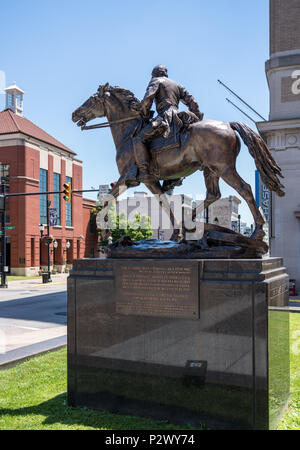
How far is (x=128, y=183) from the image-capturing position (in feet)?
23.7

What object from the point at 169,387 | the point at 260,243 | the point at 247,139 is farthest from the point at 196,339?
the point at 247,139

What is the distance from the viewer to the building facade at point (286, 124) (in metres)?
22.2

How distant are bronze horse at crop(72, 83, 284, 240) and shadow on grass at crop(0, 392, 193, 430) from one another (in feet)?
9.79

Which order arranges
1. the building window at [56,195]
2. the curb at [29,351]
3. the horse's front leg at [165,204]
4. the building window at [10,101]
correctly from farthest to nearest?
the building window at [10,101]
the building window at [56,195]
the curb at [29,351]
the horse's front leg at [165,204]

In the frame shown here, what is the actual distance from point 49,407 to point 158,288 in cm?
243

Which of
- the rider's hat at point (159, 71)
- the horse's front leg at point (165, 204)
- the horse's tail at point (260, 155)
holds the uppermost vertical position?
the rider's hat at point (159, 71)

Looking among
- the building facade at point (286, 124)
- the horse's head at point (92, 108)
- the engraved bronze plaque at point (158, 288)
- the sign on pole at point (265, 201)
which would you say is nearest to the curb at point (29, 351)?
the engraved bronze plaque at point (158, 288)

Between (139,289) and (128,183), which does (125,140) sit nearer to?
(128,183)

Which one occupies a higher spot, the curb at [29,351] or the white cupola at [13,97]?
the white cupola at [13,97]

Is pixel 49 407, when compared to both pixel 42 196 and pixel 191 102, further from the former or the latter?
pixel 42 196

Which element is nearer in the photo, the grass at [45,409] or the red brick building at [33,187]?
the grass at [45,409]

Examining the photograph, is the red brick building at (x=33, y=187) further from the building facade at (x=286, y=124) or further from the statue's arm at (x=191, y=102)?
the statue's arm at (x=191, y=102)

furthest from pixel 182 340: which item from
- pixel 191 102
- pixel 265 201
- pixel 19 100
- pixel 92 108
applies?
pixel 19 100

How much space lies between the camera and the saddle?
6.86 meters
